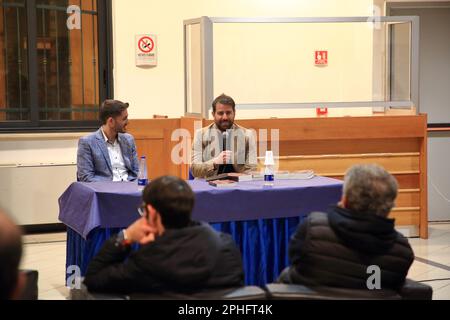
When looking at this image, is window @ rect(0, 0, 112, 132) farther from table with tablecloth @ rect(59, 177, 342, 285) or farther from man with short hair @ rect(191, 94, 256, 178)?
table with tablecloth @ rect(59, 177, 342, 285)

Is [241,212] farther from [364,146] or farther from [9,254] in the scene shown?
[9,254]

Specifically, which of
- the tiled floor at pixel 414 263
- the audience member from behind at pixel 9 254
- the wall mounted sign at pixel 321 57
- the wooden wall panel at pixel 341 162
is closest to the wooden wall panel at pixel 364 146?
the wooden wall panel at pixel 341 162

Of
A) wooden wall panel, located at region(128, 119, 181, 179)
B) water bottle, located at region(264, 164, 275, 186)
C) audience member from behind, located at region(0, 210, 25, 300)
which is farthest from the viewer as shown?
wooden wall panel, located at region(128, 119, 181, 179)

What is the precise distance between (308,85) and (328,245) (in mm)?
4330

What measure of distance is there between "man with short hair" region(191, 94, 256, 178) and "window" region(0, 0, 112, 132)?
2.44 meters

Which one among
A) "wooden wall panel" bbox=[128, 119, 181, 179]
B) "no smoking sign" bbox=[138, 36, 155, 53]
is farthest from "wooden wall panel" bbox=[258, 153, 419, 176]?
"no smoking sign" bbox=[138, 36, 155, 53]

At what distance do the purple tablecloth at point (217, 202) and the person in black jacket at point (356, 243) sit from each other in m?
1.61

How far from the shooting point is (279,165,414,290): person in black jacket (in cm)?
282

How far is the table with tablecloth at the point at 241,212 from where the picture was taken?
438cm

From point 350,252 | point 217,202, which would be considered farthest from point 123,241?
point 217,202

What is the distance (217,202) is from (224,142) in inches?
38.4

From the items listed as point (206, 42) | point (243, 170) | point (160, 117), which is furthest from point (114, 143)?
point (160, 117)

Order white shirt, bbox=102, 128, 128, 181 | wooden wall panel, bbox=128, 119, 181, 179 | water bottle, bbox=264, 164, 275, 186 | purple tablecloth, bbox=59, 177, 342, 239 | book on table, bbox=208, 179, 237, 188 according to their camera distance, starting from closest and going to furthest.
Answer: purple tablecloth, bbox=59, 177, 342, 239, book on table, bbox=208, 179, 237, 188, water bottle, bbox=264, 164, 275, 186, white shirt, bbox=102, 128, 128, 181, wooden wall panel, bbox=128, 119, 181, 179

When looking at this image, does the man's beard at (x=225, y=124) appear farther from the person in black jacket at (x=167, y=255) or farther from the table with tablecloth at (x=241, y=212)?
the person in black jacket at (x=167, y=255)
